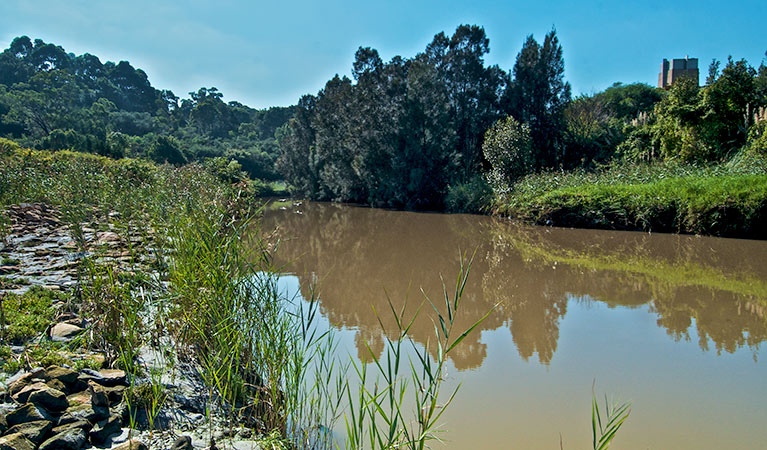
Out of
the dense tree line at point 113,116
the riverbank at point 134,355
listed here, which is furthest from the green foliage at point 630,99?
the riverbank at point 134,355

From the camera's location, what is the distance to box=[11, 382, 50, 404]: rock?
6.78 ft

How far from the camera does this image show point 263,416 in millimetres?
2553

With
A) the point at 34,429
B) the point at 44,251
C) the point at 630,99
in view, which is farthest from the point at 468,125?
the point at 34,429

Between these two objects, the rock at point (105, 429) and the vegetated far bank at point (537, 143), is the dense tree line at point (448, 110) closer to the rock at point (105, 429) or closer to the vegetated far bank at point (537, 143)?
the vegetated far bank at point (537, 143)

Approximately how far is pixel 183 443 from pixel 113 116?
53.9 metres

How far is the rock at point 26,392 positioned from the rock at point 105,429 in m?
0.32

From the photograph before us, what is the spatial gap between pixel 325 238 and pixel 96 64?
262 feet

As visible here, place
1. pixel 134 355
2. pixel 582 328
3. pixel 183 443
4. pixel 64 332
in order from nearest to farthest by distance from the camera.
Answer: pixel 183 443 < pixel 134 355 < pixel 64 332 < pixel 582 328

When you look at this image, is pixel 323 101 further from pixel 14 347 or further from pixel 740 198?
pixel 14 347

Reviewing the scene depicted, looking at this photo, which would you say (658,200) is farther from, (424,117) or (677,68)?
(677,68)

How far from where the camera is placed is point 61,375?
89.4 inches

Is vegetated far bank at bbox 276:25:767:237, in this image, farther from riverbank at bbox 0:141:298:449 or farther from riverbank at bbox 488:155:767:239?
riverbank at bbox 0:141:298:449

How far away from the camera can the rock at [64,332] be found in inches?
114

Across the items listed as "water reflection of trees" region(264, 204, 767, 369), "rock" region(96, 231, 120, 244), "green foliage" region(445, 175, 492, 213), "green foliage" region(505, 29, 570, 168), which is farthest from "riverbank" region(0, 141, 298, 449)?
"green foliage" region(505, 29, 570, 168)
